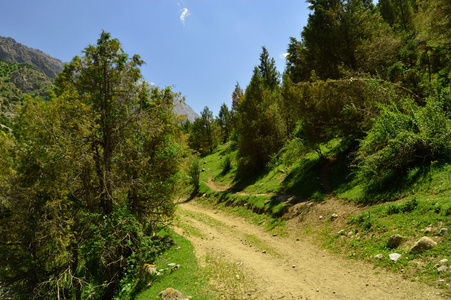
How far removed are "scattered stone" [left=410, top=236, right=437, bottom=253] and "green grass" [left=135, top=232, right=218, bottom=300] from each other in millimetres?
5988

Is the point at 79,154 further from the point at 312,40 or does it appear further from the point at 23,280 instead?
the point at 312,40

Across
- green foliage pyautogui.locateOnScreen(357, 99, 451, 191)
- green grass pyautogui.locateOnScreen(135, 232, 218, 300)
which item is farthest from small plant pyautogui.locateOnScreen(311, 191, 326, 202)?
green grass pyautogui.locateOnScreen(135, 232, 218, 300)

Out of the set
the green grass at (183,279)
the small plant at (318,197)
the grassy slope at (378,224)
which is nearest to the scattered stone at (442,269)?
the grassy slope at (378,224)

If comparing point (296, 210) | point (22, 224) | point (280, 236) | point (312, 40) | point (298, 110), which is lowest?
point (280, 236)

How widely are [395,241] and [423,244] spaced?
84 centimetres

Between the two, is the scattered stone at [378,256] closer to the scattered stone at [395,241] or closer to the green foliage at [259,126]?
the scattered stone at [395,241]

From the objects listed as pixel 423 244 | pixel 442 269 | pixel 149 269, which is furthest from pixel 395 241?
pixel 149 269

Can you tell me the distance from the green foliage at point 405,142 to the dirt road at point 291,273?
468 centimetres

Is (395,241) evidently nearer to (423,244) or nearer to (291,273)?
(423,244)

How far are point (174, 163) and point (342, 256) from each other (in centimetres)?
828

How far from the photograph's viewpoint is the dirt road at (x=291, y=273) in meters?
5.71

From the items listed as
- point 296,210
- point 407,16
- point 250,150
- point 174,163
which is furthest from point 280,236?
point 407,16

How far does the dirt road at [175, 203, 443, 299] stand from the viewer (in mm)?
5711

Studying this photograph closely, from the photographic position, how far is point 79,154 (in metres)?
8.29
